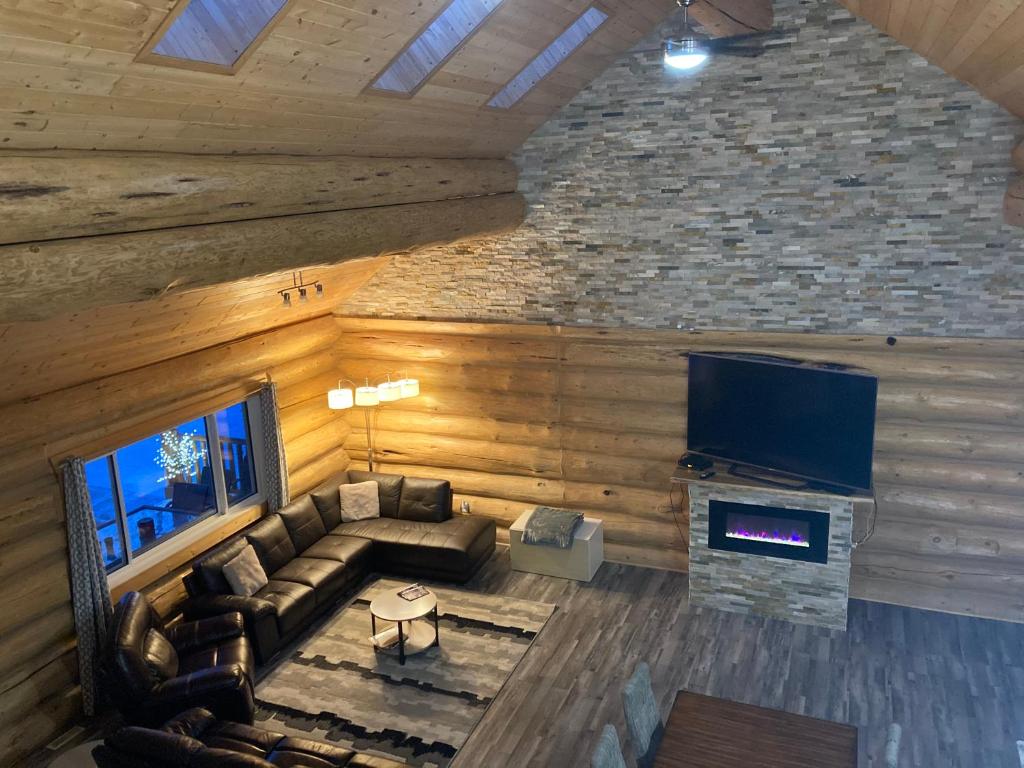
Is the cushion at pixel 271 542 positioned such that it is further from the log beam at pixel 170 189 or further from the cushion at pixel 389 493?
the log beam at pixel 170 189

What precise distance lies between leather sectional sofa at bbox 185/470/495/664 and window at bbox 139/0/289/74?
4.94 m

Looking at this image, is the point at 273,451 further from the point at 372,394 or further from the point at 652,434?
the point at 652,434

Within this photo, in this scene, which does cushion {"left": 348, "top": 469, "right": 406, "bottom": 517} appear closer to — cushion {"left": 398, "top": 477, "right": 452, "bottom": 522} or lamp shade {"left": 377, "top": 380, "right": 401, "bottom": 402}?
cushion {"left": 398, "top": 477, "right": 452, "bottom": 522}

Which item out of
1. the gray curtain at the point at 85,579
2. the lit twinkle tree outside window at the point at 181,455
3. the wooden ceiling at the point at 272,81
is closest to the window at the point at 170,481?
the lit twinkle tree outside window at the point at 181,455

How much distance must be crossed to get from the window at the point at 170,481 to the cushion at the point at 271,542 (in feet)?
1.98

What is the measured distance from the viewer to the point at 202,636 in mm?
7031

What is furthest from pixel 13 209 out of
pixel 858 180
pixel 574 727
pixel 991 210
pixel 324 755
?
pixel 991 210

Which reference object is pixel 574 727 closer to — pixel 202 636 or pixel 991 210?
pixel 202 636

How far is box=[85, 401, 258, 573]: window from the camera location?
7.52m

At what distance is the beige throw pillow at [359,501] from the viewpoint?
9.41m

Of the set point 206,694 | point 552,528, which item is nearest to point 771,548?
point 552,528

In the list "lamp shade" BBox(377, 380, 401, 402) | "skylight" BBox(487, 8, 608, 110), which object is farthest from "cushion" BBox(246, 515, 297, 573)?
"skylight" BBox(487, 8, 608, 110)

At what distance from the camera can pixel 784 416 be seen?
25.4ft

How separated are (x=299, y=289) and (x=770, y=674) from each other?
5.40 meters
